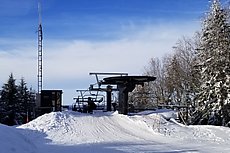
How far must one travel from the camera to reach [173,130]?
19.9m

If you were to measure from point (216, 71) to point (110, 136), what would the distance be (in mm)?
14639

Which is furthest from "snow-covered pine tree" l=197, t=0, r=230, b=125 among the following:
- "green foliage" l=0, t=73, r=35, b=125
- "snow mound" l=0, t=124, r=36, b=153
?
"green foliage" l=0, t=73, r=35, b=125

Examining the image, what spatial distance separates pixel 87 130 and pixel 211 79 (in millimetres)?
14417

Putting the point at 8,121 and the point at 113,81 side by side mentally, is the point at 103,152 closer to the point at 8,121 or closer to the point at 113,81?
the point at 113,81

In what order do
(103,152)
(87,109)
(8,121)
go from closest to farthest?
(103,152)
(87,109)
(8,121)

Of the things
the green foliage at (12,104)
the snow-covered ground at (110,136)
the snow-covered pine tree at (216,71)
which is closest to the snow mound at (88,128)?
the snow-covered ground at (110,136)

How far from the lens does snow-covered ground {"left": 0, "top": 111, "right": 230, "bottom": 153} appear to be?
14.4 metres

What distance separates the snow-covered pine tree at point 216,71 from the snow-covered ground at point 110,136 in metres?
8.55

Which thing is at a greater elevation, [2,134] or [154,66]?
[154,66]

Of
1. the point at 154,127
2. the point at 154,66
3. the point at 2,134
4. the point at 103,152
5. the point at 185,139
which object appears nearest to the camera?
the point at 2,134

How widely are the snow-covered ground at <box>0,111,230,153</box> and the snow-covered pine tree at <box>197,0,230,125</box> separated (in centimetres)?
855

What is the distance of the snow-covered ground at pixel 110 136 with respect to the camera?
14.4 metres

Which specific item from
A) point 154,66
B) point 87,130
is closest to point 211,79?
point 87,130

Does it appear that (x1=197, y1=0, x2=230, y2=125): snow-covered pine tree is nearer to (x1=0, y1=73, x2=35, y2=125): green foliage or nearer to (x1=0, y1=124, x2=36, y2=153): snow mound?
(x1=0, y1=124, x2=36, y2=153): snow mound
